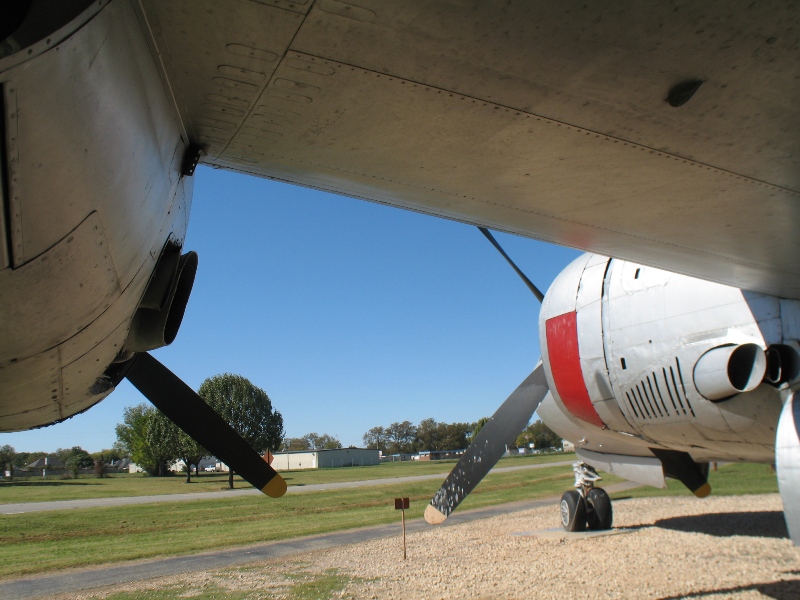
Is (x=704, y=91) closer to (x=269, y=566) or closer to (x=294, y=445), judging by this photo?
(x=269, y=566)

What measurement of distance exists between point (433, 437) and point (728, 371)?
404 ft

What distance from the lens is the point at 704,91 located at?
2320mm

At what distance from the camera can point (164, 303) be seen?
2.90 metres

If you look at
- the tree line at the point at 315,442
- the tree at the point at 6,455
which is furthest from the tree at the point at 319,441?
the tree at the point at 6,455

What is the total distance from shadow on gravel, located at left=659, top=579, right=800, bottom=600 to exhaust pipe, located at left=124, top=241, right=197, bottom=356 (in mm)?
6983

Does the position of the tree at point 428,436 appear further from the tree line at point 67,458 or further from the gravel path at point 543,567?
the gravel path at point 543,567

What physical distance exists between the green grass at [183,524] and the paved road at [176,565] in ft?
2.75

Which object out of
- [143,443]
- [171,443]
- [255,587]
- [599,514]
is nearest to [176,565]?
[255,587]

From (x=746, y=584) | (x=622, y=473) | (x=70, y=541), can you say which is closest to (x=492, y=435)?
(x=622, y=473)

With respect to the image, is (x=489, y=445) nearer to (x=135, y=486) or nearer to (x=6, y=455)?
(x=135, y=486)

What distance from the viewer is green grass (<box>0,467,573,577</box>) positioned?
12.8 metres

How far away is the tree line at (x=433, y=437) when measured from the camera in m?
105

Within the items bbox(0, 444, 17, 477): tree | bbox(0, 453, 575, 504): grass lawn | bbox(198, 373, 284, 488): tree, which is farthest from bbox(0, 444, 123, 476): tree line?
bbox(198, 373, 284, 488): tree

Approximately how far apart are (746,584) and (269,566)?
7665 millimetres
